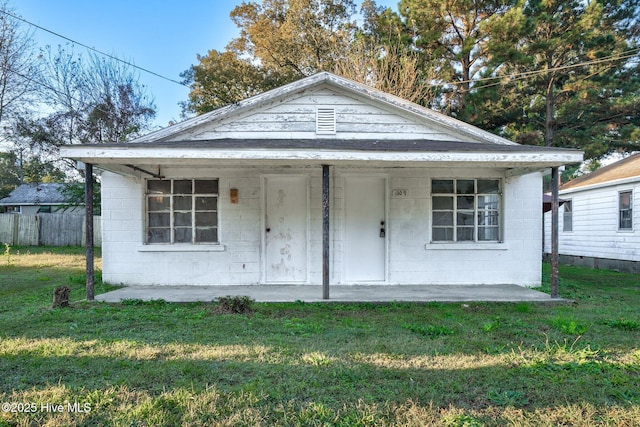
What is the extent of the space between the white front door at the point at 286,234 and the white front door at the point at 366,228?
0.85 meters

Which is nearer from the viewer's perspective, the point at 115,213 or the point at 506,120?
the point at 115,213

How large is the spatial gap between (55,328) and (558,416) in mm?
4886

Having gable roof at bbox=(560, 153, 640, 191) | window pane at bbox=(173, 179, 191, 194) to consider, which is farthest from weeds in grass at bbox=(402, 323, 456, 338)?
gable roof at bbox=(560, 153, 640, 191)

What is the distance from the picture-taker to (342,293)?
250 inches

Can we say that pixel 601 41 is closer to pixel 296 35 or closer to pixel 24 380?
pixel 296 35

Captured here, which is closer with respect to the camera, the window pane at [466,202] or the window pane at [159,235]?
the window pane at [159,235]

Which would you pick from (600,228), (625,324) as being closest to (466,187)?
(625,324)

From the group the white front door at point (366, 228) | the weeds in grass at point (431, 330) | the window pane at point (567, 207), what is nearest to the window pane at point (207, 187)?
the white front door at point (366, 228)

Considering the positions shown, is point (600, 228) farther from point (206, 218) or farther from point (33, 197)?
point (33, 197)

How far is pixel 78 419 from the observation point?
232 cm

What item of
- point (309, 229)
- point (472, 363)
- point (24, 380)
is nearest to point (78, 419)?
point (24, 380)

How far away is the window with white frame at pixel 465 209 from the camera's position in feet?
24.2

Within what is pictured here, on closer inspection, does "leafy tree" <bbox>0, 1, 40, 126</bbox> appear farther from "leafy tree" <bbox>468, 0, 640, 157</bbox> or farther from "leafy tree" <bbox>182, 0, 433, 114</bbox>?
"leafy tree" <bbox>468, 0, 640, 157</bbox>

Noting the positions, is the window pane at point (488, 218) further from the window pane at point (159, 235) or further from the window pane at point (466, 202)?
the window pane at point (159, 235)
